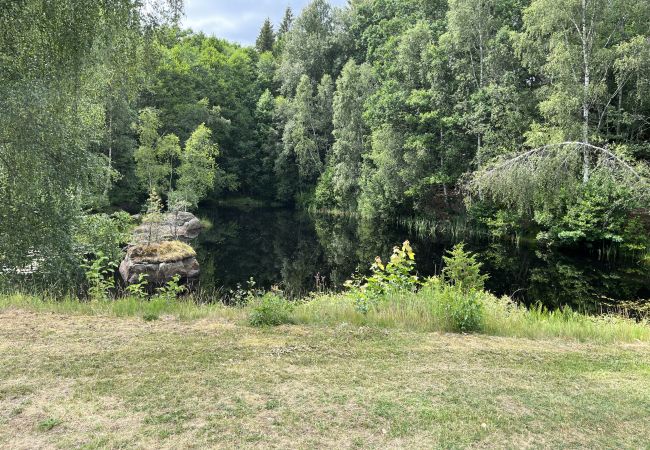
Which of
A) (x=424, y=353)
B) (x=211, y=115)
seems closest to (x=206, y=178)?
(x=211, y=115)

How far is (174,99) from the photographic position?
38.7 meters

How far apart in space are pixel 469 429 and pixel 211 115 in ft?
134

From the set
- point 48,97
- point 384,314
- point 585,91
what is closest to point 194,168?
point 585,91

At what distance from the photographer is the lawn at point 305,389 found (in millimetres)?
3074

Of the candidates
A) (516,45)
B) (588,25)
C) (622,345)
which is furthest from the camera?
(516,45)

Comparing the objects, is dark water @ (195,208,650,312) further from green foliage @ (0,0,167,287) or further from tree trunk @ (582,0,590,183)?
green foliage @ (0,0,167,287)

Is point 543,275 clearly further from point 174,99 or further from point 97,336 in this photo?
point 174,99

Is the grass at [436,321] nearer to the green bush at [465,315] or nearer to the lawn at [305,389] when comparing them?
the green bush at [465,315]

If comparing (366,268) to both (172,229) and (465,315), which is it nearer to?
(465,315)

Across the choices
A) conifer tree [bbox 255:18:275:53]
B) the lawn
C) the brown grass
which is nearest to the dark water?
the brown grass

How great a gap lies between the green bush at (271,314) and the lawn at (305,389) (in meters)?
0.19

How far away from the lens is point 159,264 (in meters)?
15.2

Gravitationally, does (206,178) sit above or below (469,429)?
above

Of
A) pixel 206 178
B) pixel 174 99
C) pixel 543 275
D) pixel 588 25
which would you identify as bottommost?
pixel 543 275
